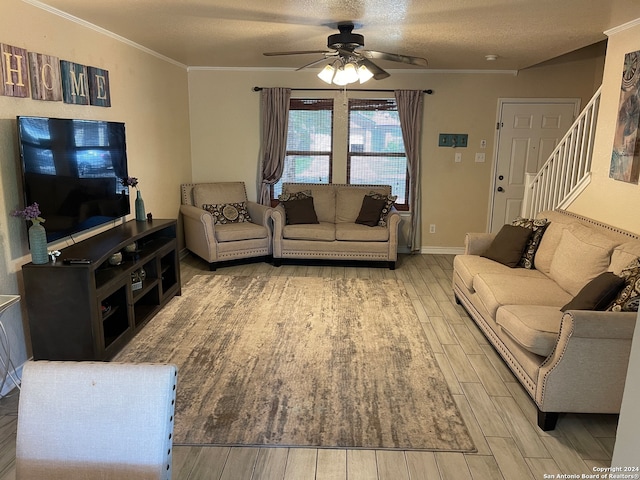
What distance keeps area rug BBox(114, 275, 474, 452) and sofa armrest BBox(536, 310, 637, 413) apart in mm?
520

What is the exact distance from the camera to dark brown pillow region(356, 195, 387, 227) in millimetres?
5801

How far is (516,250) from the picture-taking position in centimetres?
405

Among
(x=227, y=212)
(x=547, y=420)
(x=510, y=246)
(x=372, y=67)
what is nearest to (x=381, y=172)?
(x=227, y=212)

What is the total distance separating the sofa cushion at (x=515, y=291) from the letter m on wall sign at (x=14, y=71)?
3358mm

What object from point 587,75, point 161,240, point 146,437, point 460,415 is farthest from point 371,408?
point 587,75

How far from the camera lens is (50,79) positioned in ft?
10.8

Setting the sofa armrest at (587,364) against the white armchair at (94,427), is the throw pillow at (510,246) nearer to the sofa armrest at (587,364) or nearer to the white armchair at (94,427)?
the sofa armrest at (587,364)

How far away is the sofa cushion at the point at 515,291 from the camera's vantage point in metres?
3.18

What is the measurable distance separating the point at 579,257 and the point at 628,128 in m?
1.13

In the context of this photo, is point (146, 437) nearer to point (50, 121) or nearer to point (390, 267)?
point (50, 121)

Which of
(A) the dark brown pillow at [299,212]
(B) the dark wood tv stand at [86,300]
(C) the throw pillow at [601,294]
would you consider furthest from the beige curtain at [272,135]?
(C) the throw pillow at [601,294]

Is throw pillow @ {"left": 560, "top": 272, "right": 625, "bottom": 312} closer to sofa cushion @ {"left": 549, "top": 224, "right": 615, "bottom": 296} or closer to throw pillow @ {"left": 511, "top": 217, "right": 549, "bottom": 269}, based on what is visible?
sofa cushion @ {"left": 549, "top": 224, "right": 615, "bottom": 296}

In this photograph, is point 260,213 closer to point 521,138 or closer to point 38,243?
point 38,243

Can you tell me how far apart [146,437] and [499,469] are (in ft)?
5.70
